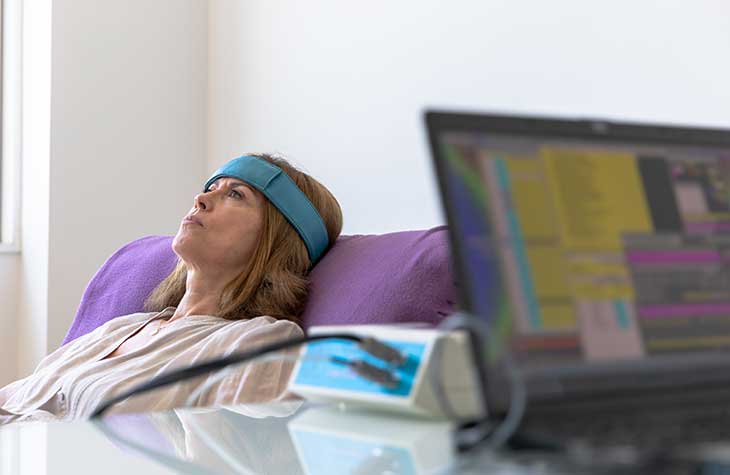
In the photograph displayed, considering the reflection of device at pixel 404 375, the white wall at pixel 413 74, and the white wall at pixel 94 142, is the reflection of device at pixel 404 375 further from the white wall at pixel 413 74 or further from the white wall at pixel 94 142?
the white wall at pixel 94 142

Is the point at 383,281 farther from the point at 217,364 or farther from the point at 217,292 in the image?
the point at 217,364

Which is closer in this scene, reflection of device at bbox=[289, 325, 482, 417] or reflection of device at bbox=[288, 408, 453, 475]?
reflection of device at bbox=[288, 408, 453, 475]

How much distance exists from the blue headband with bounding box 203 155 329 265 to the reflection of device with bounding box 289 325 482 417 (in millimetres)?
1010

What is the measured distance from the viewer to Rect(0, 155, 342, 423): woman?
179 centimetres

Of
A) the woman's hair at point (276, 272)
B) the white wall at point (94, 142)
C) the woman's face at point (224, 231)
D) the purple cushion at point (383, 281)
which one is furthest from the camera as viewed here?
the white wall at point (94, 142)

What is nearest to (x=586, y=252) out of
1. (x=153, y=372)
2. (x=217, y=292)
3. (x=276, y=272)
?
(x=153, y=372)

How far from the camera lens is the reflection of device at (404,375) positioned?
3.00 feet

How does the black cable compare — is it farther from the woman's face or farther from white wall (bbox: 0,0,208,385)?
white wall (bbox: 0,0,208,385)

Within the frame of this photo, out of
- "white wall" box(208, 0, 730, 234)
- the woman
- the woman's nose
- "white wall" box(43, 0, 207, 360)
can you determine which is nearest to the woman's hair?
the woman

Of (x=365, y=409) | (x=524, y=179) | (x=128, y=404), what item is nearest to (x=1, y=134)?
(x=128, y=404)

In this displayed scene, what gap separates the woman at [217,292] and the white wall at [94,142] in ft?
3.47

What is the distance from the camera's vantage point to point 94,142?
325 centimetres

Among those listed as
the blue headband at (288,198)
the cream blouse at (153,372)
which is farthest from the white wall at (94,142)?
the blue headband at (288,198)

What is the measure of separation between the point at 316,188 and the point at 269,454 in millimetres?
1307
